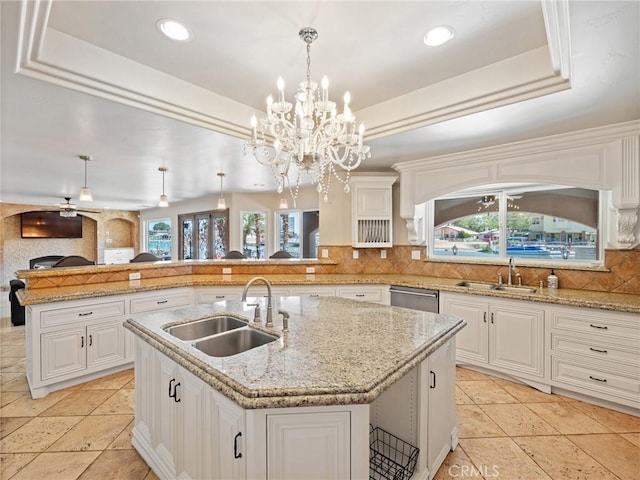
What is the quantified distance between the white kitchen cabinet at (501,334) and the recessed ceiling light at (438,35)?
2406mm

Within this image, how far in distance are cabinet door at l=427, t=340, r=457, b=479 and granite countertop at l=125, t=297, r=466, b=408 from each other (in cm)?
16

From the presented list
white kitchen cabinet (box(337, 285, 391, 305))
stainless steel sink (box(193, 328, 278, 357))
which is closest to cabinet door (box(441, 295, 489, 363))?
white kitchen cabinet (box(337, 285, 391, 305))

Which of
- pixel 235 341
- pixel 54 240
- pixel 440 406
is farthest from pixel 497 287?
pixel 54 240

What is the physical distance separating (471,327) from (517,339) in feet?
1.37

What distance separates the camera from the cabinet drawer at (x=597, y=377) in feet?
7.86

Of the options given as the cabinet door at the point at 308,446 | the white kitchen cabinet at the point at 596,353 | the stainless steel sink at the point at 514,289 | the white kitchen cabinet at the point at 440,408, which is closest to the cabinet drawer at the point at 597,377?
the white kitchen cabinet at the point at 596,353

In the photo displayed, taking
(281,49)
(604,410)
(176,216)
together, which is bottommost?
(604,410)

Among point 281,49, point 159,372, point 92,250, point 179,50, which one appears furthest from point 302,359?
point 92,250

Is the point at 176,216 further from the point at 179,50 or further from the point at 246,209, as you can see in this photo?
the point at 179,50

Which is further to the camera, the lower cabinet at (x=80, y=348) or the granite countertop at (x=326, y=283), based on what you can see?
the lower cabinet at (x=80, y=348)

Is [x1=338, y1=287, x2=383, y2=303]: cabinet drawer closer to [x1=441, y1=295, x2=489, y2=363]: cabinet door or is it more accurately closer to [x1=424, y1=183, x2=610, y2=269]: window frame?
[x1=441, y1=295, x2=489, y2=363]: cabinet door

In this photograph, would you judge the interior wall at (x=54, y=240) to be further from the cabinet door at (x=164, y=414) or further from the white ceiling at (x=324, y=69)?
the cabinet door at (x=164, y=414)

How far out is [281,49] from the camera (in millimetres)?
1966

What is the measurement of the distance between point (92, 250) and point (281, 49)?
1080 cm
